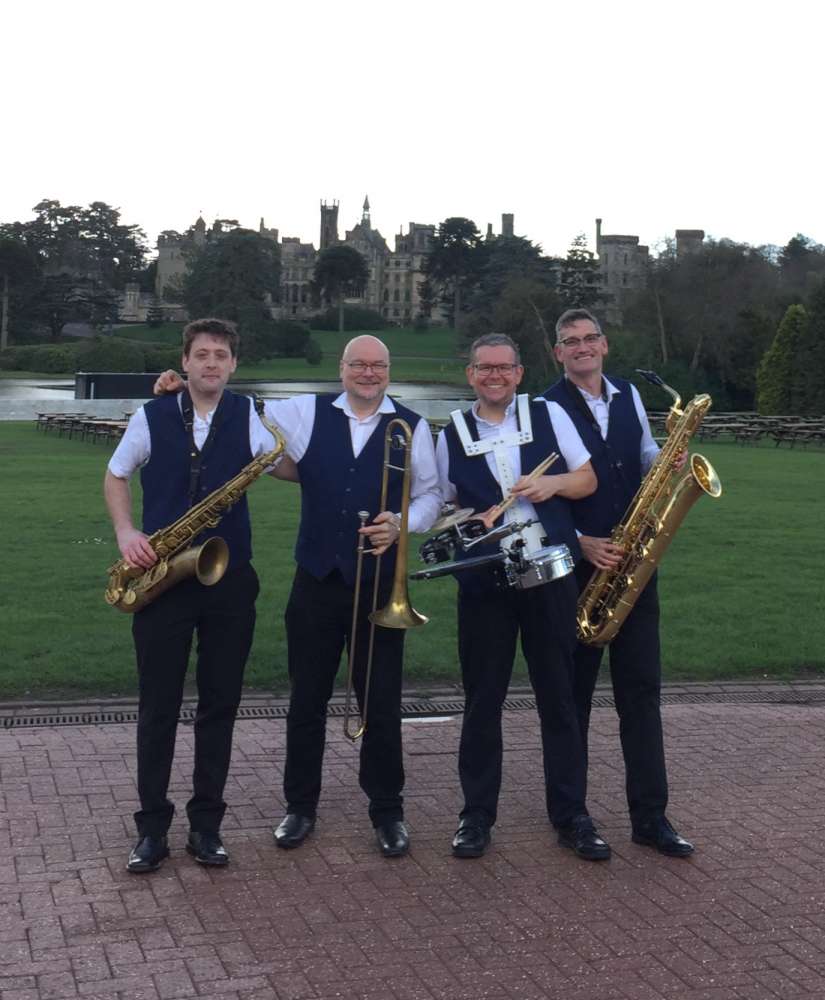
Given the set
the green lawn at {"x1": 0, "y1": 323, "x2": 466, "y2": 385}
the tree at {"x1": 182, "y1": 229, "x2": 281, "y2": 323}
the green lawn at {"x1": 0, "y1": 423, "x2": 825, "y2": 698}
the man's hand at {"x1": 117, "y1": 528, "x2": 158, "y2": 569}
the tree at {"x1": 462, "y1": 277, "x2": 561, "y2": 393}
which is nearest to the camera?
the man's hand at {"x1": 117, "y1": 528, "x2": 158, "y2": 569}

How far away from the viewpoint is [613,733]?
26.9 ft

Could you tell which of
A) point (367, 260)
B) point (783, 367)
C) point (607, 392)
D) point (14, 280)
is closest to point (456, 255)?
point (367, 260)

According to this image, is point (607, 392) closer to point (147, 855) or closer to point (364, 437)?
point (364, 437)

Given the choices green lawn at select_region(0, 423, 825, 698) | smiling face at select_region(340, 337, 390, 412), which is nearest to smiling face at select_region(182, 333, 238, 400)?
smiling face at select_region(340, 337, 390, 412)

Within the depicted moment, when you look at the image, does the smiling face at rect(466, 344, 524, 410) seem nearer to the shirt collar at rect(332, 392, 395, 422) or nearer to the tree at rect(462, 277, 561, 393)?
the shirt collar at rect(332, 392, 395, 422)

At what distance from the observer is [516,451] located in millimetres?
6086

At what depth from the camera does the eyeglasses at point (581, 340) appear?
20.6ft

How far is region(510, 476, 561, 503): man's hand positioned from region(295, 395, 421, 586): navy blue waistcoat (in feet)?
1.66

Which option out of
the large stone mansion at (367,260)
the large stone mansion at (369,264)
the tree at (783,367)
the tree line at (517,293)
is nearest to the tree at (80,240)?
the tree line at (517,293)

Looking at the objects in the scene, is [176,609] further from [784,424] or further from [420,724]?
[784,424]

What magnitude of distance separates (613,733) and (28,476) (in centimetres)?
1536

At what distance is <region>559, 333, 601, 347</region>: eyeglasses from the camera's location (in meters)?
6.27

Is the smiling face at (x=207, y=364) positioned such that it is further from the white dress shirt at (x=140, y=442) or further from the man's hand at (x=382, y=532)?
the man's hand at (x=382, y=532)

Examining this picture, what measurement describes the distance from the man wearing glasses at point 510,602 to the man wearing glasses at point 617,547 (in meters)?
0.19
